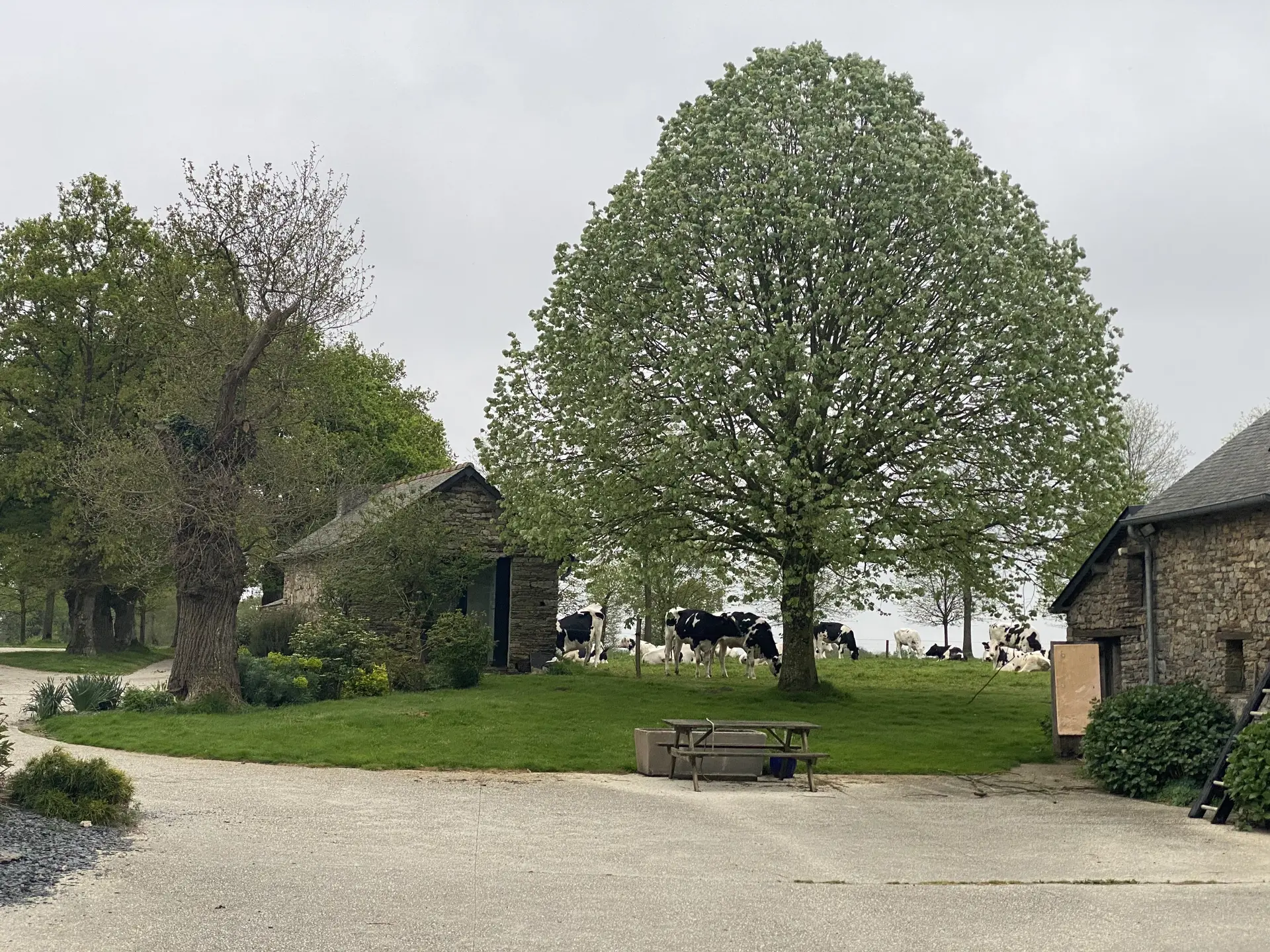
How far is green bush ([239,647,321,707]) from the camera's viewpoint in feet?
85.6

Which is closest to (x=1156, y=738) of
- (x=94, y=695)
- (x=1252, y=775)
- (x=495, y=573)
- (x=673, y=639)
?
(x=1252, y=775)

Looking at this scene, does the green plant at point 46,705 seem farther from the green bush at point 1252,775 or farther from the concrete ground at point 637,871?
the green bush at point 1252,775

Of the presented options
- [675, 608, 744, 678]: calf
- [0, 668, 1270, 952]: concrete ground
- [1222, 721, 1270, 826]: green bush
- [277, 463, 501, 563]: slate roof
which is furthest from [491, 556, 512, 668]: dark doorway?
[1222, 721, 1270, 826]: green bush

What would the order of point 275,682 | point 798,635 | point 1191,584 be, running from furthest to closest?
point 798,635 → point 275,682 → point 1191,584

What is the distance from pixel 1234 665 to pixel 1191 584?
1.44 m

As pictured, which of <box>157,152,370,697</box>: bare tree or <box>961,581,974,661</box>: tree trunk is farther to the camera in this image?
<box>961,581,974,661</box>: tree trunk

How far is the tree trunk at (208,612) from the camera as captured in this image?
25141 millimetres

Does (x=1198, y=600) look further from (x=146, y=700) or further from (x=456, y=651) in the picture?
(x=146, y=700)

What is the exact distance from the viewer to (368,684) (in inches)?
1092

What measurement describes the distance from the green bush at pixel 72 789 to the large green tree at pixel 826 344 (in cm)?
1420

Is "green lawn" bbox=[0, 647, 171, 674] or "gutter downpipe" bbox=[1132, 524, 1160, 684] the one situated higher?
"gutter downpipe" bbox=[1132, 524, 1160, 684]

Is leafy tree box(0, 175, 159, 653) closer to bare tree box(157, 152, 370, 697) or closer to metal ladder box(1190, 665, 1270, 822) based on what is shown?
bare tree box(157, 152, 370, 697)

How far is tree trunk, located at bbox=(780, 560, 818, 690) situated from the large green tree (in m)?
0.18

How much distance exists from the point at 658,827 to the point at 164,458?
575 inches
